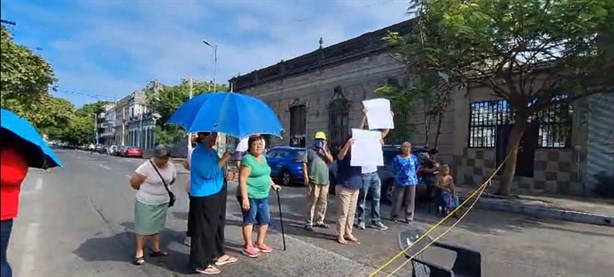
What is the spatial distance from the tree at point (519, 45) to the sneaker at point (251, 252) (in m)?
6.66

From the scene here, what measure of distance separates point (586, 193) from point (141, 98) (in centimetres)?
7669

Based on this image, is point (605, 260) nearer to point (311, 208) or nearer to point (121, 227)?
point (311, 208)

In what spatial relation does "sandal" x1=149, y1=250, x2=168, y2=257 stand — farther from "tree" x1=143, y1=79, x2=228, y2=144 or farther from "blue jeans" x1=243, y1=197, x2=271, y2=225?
"tree" x1=143, y1=79, x2=228, y2=144

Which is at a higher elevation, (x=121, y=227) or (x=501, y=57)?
(x=501, y=57)

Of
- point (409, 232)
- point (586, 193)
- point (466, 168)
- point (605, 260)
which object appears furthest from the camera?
point (466, 168)

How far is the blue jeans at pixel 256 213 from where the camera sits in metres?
6.49

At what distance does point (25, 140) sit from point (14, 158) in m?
0.10

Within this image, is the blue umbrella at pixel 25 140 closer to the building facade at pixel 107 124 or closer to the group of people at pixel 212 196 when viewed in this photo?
the group of people at pixel 212 196

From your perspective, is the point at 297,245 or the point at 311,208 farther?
the point at 311,208

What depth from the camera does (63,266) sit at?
6.23 m

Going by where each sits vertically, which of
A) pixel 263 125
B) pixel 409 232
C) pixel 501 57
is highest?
pixel 501 57

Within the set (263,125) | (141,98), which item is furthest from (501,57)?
(141,98)

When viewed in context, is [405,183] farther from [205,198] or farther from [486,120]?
[486,120]

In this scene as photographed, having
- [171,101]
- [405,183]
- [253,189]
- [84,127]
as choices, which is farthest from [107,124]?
[253,189]
